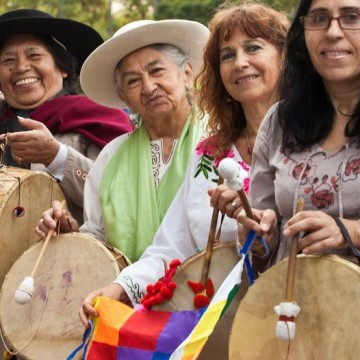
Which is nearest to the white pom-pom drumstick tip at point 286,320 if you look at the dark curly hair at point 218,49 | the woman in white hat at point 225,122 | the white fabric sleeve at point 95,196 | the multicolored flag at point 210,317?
the multicolored flag at point 210,317

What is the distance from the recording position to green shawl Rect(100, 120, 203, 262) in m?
4.35

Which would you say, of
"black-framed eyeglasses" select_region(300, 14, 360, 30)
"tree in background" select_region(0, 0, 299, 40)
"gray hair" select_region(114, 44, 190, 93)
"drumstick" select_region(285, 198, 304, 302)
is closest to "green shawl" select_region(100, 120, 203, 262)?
"gray hair" select_region(114, 44, 190, 93)

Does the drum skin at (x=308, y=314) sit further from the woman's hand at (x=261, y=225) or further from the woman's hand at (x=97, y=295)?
the woman's hand at (x=97, y=295)

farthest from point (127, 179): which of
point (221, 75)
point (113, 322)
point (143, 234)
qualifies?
point (113, 322)

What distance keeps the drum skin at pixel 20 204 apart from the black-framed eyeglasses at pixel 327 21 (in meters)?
1.86

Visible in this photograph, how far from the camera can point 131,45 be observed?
460 cm

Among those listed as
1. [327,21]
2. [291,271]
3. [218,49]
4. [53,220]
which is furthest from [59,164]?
[291,271]

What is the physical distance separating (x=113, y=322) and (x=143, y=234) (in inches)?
29.9

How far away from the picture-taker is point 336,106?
10.7 feet

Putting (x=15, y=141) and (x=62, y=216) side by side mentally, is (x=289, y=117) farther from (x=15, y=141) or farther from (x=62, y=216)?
(x=15, y=141)

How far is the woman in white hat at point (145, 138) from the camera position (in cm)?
437

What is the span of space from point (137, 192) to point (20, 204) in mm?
609

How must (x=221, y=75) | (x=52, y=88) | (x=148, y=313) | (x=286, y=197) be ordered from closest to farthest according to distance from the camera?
(x=286, y=197), (x=148, y=313), (x=221, y=75), (x=52, y=88)

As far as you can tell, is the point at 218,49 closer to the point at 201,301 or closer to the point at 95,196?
the point at 95,196
